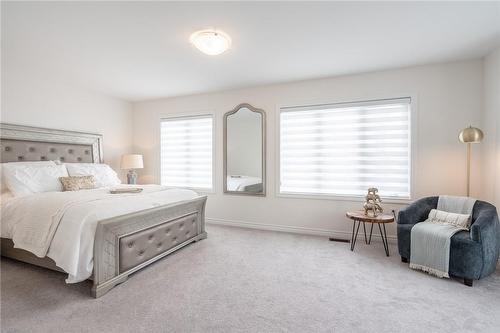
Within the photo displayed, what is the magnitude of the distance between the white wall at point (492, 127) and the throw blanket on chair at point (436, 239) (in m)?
0.39

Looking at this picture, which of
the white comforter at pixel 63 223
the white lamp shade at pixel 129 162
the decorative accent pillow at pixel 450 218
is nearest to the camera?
the white comforter at pixel 63 223

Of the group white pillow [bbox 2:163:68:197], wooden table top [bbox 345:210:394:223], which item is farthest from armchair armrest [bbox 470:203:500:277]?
white pillow [bbox 2:163:68:197]

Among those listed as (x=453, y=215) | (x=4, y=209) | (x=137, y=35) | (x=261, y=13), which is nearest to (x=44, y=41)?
(x=137, y=35)

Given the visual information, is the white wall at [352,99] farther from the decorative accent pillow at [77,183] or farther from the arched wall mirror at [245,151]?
the decorative accent pillow at [77,183]

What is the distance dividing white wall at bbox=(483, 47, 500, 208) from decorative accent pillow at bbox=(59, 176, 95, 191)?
481 cm

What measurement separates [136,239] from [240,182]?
2083 mm

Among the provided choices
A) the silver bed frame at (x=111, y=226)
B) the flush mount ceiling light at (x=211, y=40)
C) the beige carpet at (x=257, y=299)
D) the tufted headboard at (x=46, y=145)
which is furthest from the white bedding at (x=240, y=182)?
the tufted headboard at (x=46, y=145)

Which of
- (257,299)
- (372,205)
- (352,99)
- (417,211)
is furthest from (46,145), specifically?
(417,211)

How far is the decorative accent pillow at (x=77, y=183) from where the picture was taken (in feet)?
9.96

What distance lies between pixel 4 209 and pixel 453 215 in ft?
15.2

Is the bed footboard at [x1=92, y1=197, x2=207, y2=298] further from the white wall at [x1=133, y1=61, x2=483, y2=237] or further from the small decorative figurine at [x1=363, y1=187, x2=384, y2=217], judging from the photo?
the small decorative figurine at [x1=363, y1=187, x2=384, y2=217]

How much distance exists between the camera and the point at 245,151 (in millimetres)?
4133

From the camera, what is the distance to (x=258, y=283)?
88.4 inches

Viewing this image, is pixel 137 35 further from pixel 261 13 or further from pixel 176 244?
pixel 176 244
